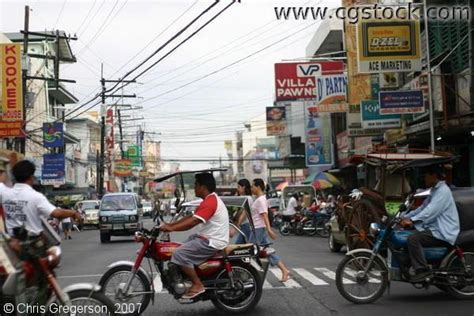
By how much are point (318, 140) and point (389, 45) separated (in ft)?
73.7

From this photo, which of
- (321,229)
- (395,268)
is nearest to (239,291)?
(395,268)

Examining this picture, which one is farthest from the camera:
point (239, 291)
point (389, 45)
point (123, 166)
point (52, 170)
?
point (123, 166)

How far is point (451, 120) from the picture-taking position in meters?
19.2

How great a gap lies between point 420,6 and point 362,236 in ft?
37.1

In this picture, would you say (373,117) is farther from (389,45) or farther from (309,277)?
(309,277)

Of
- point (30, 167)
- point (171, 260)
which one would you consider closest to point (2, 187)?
point (30, 167)

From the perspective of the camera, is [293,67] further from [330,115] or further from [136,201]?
[330,115]

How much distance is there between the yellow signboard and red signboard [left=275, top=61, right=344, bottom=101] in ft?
37.4

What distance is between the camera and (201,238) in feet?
27.4

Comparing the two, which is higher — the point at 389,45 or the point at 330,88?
the point at 389,45

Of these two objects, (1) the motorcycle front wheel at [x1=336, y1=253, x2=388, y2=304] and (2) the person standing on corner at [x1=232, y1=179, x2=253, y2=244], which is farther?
(2) the person standing on corner at [x1=232, y1=179, x2=253, y2=244]

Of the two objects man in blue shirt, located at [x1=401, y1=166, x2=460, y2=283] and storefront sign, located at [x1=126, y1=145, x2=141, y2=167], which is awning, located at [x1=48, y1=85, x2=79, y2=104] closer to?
storefront sign, located at [x1=126, y1=145, x2=141, y2=167]

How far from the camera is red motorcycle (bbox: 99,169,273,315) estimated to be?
8.09 metres

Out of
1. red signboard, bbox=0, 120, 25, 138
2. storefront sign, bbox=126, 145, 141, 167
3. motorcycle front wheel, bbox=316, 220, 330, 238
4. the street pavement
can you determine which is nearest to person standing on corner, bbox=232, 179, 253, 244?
the street pavement
